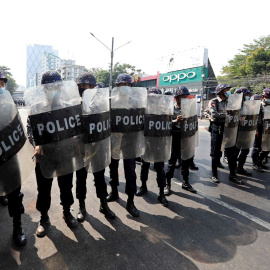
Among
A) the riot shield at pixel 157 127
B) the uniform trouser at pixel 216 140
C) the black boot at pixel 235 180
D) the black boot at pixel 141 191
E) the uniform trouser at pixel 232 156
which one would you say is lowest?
the black boot at pixel 235 180

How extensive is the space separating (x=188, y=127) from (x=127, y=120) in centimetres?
107

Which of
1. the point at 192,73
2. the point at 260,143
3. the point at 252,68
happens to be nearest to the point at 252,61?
the point at 252,68

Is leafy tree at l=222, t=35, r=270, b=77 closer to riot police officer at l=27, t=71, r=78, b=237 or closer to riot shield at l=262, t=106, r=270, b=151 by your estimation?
riot shield at l=262, t=106, r=270, b=151

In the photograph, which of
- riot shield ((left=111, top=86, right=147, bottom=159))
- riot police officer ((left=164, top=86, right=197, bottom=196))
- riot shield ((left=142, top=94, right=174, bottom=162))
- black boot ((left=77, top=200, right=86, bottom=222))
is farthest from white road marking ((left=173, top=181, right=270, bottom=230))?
black boot ((left=77, top=200, right=86, bottom=222))

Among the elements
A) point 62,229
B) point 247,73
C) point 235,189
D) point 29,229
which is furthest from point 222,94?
point 247,73

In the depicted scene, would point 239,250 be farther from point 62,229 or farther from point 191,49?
point 191,49

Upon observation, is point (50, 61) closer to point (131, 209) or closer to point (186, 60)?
point (186, 60)

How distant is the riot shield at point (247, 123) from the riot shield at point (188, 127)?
1.26 meters

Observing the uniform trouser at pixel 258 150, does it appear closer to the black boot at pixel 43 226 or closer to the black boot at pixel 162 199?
the black boot at pixel 162 199

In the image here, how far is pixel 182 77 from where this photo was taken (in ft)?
89.9

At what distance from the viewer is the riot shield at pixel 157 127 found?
110 inches

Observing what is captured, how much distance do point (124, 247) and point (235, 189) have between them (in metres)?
2.46

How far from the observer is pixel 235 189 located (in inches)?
148

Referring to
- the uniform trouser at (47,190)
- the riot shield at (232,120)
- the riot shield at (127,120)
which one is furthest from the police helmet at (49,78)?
the riot shield at (232,120)
